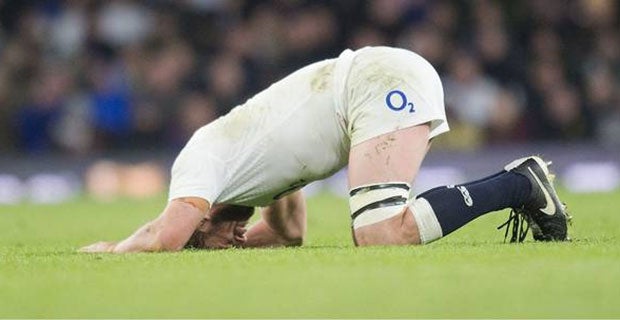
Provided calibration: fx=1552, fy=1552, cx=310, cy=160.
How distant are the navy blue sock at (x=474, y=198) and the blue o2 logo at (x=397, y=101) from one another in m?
0.44

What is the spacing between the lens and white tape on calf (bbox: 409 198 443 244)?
7551mm

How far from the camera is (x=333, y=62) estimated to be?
8133mm

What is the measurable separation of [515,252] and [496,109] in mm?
10373

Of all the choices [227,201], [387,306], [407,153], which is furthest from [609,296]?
[227,201]

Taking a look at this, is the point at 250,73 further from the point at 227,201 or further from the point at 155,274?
the point at 155,274

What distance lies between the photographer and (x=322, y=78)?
8055mm

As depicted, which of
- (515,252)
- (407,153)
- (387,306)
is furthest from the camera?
(407,153)

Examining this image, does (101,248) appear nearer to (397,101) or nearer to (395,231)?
(395,231)

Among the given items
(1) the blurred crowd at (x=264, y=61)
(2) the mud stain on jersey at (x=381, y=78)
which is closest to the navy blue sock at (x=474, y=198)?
(2) the mud stain on jersey at (x=381, y=78)

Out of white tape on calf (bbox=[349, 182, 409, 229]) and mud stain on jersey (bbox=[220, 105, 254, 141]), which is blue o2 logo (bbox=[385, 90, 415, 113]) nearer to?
white tape on calf (bbox=[349, 182, 409, 229])

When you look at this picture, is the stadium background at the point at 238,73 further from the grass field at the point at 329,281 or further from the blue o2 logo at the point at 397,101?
the blue o2 logo at the point at 397,101

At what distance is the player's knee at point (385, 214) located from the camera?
755cm

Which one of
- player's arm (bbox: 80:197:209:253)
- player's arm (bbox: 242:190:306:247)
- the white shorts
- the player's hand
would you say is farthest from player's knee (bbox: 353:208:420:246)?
the player's hand

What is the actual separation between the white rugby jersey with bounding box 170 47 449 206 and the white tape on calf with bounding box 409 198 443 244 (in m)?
0.44
